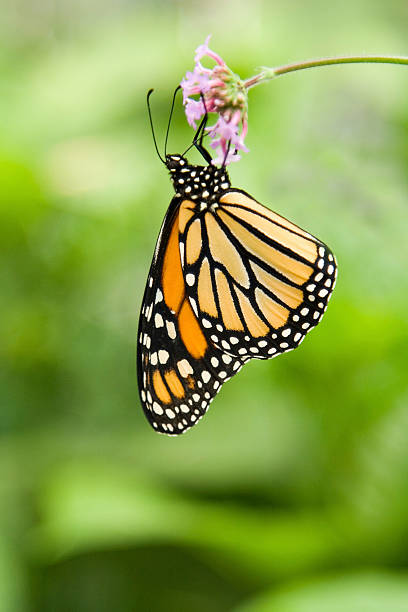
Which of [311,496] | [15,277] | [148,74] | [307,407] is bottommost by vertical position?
[311,496]

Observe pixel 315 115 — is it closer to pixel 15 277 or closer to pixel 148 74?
pixel 148 74

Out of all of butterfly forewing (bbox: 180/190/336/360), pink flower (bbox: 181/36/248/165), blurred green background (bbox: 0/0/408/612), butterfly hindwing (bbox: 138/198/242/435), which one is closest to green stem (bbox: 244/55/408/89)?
pink flower (bbox: 181/36/248/165)

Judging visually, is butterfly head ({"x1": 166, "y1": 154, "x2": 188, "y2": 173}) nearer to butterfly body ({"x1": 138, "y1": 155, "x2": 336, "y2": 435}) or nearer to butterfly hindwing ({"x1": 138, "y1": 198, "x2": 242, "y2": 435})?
butterfly body ({"x1": 138, "y1": 155, "x2": 336, "y2": 435})

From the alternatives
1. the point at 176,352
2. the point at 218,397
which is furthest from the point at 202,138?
the point at 218,397

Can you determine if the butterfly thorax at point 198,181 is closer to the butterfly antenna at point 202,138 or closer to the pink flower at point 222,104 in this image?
the butterfly antenna at point 202,138

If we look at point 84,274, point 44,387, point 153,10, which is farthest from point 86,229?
point 153,10

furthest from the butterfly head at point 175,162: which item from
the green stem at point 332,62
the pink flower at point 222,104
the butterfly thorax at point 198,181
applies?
the green stem at point 332,62

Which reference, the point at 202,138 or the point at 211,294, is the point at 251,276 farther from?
the point at 202,138
